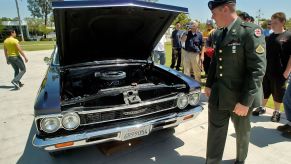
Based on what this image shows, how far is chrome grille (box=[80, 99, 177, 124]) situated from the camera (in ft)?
8.70

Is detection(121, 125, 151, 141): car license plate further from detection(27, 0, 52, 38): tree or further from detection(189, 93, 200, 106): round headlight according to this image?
detection(27, 0, 52, 38): tree

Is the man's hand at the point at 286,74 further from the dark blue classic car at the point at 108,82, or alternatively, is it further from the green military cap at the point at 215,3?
the green military cap at the point at 215,3

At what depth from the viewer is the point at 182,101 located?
10.3 feet

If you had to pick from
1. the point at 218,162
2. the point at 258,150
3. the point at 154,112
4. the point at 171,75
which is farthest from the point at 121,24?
the point at 258,150

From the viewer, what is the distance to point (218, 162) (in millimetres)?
2703

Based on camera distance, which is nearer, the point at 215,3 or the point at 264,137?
the point at 215,3

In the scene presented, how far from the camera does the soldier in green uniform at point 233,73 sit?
7.15 ft

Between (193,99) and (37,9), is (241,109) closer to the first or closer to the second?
(193,99)

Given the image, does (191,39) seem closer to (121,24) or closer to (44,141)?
(121,24)

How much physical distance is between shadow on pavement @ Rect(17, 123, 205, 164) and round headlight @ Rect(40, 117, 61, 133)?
0.81 m

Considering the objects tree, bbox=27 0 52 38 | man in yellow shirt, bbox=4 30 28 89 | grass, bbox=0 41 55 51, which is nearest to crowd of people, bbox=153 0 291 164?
man in yellow shirt, bbox=4 30 28 89

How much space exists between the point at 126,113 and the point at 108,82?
2.56 ft

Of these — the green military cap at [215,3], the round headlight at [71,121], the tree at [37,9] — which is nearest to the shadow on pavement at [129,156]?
the round headlight at [71,121]

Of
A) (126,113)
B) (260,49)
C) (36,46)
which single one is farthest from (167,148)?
(36,46)
